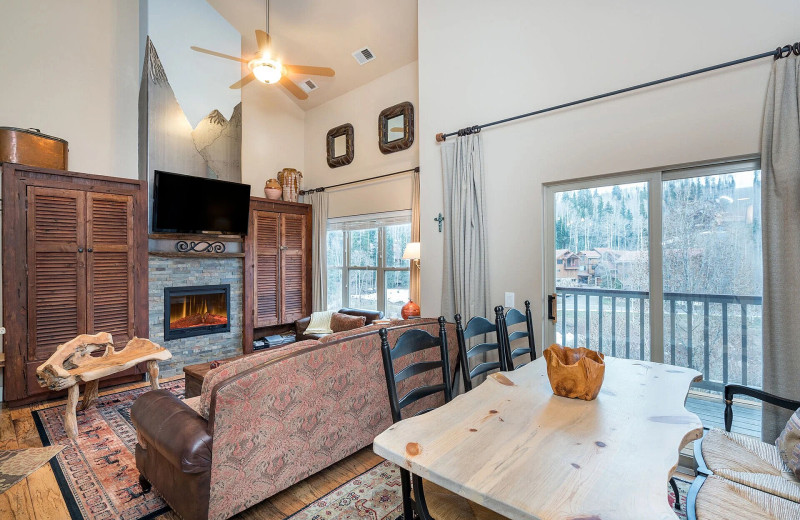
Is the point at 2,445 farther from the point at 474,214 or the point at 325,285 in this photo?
the point at 474,214

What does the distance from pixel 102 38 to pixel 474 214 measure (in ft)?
15.5

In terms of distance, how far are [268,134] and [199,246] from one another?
2.19 metres

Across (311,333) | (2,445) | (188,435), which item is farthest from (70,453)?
(311,333)

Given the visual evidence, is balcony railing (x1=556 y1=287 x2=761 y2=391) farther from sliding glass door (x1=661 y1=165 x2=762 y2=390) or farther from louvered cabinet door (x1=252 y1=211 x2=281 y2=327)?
louvered cabinet door (x1=252 y1=211 x2=281 y2=327)

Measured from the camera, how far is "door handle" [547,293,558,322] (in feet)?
9.58

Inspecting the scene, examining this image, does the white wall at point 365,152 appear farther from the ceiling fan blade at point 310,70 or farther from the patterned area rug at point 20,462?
the patterned area rug at point 20,462

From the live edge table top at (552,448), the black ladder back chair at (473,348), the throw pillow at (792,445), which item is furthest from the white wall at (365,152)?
the throw pillow at (792,445)

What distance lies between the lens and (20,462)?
7.95 ft

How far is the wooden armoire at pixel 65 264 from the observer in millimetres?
3256

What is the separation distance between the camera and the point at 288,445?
6.53ft

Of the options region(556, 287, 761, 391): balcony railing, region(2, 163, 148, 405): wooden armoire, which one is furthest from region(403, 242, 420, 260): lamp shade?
region(2, 163, 148, 405): wooden armoire

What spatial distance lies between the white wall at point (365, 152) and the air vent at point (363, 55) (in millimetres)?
315

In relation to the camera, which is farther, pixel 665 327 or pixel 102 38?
pixel 102 38

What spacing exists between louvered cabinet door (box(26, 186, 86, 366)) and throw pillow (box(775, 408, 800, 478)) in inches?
205
